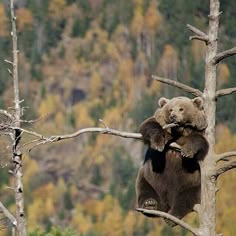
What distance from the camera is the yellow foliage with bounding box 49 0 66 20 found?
6024 inches

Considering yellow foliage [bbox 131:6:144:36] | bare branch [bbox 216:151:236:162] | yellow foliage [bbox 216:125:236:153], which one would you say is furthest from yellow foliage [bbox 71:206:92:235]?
bare branch [bbox 216:151:236:162]

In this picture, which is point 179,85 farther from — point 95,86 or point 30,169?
point 95,86

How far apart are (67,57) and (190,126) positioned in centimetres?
13920

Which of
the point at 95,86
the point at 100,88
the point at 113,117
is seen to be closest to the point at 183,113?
the point at 113,117

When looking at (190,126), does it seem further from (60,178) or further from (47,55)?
(47,55)


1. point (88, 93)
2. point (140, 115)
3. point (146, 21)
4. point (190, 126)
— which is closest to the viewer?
point (190, 126)

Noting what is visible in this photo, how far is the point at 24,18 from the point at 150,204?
5316 inches

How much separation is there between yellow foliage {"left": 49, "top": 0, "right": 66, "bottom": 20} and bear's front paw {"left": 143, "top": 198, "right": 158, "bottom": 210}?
142843 millimetres

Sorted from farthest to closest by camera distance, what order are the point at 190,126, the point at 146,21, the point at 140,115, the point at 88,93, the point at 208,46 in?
the point at 146,21 < the point at 88,93 < the point at 140,115 < the point at 190,126 < the point at 208,46

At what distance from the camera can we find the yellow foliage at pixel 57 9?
153 metres

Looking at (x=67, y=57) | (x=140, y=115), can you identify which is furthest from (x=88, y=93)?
(x=140, y=115)

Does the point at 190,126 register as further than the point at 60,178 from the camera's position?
No

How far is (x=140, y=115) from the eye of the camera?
124 metres

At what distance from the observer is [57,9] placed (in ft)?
510
